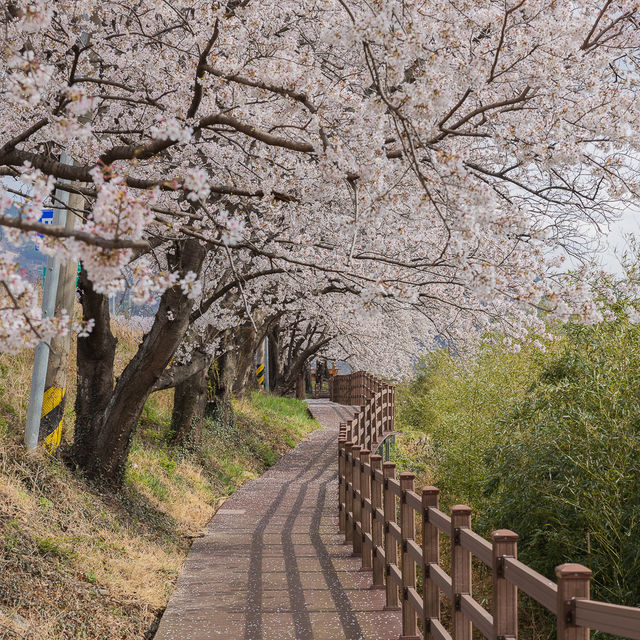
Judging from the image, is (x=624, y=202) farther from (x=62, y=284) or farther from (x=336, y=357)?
(x=336, y=357)

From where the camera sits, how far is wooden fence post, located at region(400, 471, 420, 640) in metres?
5.38

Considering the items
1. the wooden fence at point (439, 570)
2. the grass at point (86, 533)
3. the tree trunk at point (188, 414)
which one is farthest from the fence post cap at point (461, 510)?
the tree trunk at point (188, 414)

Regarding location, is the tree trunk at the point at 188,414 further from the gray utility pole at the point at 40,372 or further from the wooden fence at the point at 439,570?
the gray utility pole at the point at 40,372

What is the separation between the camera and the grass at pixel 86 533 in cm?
569

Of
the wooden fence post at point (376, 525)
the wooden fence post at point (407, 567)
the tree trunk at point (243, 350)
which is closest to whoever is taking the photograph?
the wooden fence post at point (407, 567)

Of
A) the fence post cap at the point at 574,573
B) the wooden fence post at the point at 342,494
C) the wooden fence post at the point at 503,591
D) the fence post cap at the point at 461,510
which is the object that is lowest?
the wooden fence post at the point at 342,494

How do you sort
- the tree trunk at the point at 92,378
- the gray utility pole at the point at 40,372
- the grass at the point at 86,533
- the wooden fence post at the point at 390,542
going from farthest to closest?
the tree trunk at the point at 92,378 → the gray utility pole at the point at 40,372 → the wooden fence post at the point at 390,542 → the grass at the point at 86,533

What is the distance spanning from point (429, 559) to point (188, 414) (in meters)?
9.02

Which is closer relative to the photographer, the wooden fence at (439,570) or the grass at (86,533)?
the wooden fence at (439,570)

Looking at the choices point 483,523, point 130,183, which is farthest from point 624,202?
point 130,183

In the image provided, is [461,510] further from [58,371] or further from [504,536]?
→ [58,371]

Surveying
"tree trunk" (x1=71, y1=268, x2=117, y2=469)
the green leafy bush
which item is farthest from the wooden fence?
"tree trunk" (x1=71, y1=268, x2=117, y2=469)

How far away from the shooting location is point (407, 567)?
5566 mm

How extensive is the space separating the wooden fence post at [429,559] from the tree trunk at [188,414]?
28.5 feet
